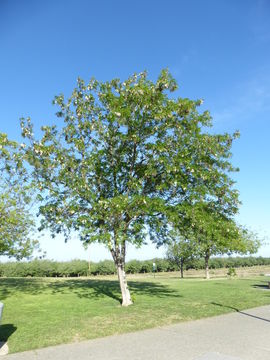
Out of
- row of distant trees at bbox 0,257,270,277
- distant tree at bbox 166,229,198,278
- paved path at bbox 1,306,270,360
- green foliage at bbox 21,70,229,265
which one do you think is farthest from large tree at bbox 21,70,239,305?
row of distant trees at bbox 0,257,270,277

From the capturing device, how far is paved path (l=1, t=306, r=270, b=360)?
736 cm

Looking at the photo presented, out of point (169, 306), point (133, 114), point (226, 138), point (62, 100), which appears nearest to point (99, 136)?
point (133, 114)

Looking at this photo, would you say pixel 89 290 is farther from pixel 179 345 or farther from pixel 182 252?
pixel 182 252

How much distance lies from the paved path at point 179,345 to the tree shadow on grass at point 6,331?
184 centimetres

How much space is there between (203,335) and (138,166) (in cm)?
960

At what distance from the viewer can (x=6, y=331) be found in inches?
400

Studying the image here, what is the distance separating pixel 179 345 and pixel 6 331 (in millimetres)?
5733

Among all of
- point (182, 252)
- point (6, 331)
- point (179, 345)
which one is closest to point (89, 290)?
point (6, 331)

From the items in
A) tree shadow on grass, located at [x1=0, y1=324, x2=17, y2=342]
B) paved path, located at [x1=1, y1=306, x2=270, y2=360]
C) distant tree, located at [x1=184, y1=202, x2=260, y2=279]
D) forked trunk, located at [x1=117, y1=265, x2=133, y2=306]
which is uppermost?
distant tree, located at [x1=184, y1=202, x2=260, y2=279]

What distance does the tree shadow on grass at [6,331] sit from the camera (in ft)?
30.3

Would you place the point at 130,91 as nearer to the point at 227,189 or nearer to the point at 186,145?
the point at 186,145

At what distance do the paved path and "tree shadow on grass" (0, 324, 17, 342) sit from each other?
1.84m

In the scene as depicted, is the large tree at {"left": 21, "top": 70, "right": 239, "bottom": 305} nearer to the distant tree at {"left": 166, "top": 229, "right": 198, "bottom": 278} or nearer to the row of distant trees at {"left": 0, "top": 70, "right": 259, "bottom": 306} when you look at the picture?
the row of distant trees at {"left": 0, "top": 70, "right": 259, "bottom": 306}

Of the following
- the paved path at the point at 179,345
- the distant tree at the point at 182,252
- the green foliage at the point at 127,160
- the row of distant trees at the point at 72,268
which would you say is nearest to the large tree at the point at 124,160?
the green foliage at the point at 127,160
